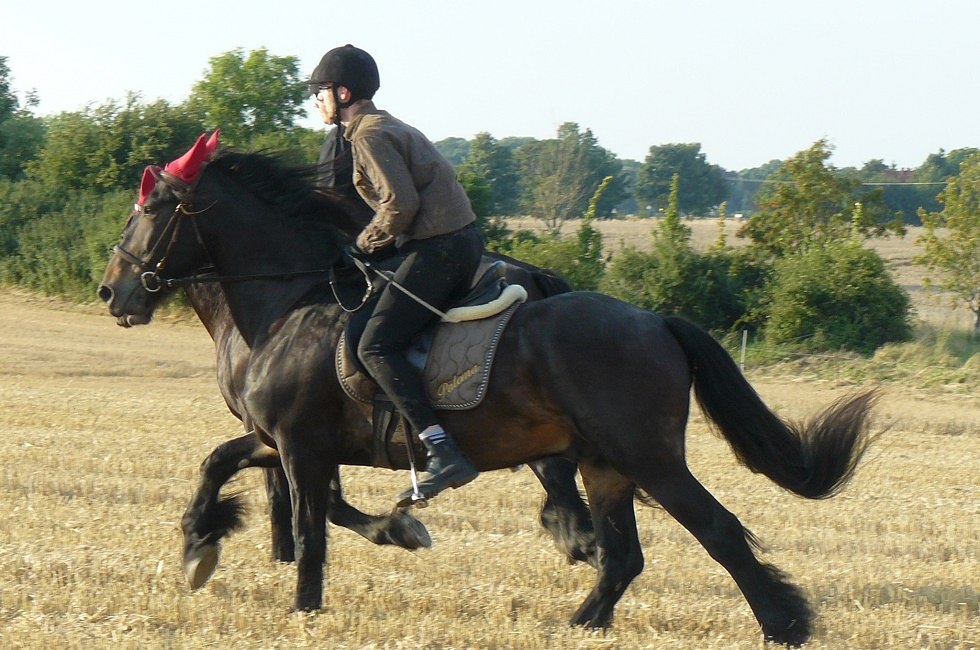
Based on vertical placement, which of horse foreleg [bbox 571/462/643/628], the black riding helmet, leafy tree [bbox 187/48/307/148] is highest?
leafy tree [bbox 187/48/307/148]

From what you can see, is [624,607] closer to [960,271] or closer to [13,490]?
[13,490]

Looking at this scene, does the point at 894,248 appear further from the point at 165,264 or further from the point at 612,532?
the point at 165,264

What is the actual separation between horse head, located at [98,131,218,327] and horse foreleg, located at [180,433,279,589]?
0.90m

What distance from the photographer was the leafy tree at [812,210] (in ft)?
92.3

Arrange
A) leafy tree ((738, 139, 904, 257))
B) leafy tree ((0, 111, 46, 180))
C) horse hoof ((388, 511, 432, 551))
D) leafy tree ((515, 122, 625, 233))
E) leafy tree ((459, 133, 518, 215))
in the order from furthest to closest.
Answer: leafy tree ((459, 133, 518, 215)) → leafy tree ((515, 122, 625, 233)) → leafy tree ((0, 111, 46, 180)) → leafy tree ((738, 139, 904, 257)) → horse hoof ((388, 511, 432, 551))

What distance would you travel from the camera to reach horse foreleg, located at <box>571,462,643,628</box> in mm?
6184

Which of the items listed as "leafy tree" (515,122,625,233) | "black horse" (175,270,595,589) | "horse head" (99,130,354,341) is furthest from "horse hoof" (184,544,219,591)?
"leafy tree" (515,122,625,233)

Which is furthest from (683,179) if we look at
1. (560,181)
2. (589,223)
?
(589,223)

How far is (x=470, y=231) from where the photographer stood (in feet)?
20.5

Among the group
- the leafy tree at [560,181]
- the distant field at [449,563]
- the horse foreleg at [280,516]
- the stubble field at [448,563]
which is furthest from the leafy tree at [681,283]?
the horse foreleg at [280,516]

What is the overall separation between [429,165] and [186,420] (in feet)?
27.5

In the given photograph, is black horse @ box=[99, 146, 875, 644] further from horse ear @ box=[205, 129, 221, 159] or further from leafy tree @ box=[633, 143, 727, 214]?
leafy tree @ box=[633, 143, 727, 214]

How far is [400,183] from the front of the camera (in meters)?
5.92

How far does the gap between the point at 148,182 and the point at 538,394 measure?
8.03 feet
